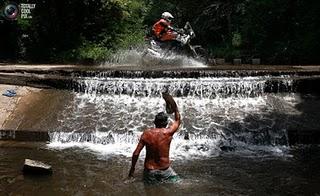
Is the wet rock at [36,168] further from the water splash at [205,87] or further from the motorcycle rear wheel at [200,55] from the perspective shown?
the motorcycle rear wheel at [200,55]

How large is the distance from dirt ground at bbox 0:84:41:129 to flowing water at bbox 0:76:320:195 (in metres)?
0.95

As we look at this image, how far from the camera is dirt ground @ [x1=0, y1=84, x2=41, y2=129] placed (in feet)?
40.0

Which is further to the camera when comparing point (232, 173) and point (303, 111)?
point (303, 111)

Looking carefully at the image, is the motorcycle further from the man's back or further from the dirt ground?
the man's back

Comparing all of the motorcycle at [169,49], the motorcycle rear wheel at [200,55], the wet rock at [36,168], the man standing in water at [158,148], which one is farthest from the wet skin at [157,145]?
the motorcycle rear wheel at [200,55]

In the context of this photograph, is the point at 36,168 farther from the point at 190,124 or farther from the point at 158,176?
the point at 190,124

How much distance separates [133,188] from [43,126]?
458cm

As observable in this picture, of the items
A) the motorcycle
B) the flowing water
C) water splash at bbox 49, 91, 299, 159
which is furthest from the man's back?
the motorcycle

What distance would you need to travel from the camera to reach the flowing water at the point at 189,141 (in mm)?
7906

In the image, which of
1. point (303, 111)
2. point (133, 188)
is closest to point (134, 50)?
point (303, 111)

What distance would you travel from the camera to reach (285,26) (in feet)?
70.9

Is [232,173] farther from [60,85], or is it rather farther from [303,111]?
[60,85]

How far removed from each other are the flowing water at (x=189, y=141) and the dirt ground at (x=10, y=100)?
955mm

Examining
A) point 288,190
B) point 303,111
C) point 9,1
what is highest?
point 9,1
